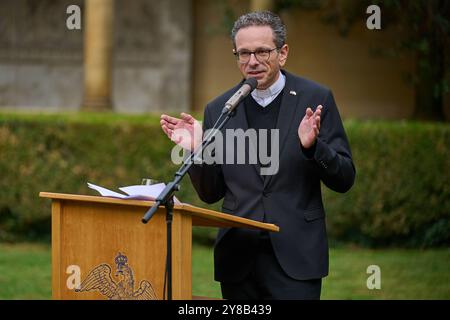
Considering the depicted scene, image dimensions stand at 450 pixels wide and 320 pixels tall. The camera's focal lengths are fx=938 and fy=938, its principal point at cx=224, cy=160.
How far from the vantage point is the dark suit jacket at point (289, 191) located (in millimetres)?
4809

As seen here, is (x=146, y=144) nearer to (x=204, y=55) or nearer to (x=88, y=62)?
(x=88, y=62)

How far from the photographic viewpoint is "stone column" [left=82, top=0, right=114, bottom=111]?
14.6 metres

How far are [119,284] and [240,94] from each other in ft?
3.45

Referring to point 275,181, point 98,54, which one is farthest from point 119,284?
point 98,54

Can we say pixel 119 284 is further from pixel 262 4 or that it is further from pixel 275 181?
pixel 262 4

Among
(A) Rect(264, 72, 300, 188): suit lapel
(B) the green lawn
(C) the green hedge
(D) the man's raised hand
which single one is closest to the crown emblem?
(D) the man's raised hand

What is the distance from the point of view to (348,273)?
11.4 m

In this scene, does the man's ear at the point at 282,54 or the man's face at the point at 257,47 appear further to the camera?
the man's ear at the point at 282,54

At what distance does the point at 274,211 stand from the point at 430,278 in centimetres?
678

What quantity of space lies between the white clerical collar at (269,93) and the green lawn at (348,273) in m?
5.01

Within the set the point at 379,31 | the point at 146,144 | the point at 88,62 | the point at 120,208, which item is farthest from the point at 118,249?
the point at 379,31

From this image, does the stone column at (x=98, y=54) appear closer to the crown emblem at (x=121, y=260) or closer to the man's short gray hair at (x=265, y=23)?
the man's short gray hair at (x=265, y=23)

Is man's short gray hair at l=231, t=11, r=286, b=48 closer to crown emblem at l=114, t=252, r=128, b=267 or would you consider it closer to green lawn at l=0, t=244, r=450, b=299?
crown emblem at l=114, t=252, r=128, b=267

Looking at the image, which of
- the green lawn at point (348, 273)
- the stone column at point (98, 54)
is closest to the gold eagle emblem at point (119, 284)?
the green lawn at point (348, 273)
